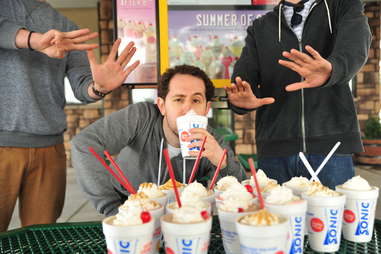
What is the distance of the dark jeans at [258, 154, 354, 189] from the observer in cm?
178

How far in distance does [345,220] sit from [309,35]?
105 centimetres

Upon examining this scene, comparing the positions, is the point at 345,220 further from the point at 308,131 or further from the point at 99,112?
the point at 99,112

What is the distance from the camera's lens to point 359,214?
1.10 m

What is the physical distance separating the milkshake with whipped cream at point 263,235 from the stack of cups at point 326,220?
232mm

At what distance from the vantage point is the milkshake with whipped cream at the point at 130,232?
87 cm

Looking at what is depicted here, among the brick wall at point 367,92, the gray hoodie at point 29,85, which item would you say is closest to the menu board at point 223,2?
the gray hoodie at point 29,85

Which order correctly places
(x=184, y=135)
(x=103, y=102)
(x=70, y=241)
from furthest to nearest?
(x=103, y=102), (x=184, y=135), (x=70, y=241)

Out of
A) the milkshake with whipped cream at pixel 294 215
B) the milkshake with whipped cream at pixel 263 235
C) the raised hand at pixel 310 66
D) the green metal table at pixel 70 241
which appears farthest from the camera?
the raised hand at pixel 310 66

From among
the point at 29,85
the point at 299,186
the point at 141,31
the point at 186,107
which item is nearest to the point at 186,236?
the point at 299,186

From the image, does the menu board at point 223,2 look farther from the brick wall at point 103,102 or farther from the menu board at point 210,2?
the brick wall at point 103,102

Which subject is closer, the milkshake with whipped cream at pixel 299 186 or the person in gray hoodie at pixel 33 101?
the milkshake with whipped cream at pixel 299 186

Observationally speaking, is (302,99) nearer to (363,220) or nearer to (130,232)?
(363,220)

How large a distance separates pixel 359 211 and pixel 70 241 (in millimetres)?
952

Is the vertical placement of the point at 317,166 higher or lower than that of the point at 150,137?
lower
